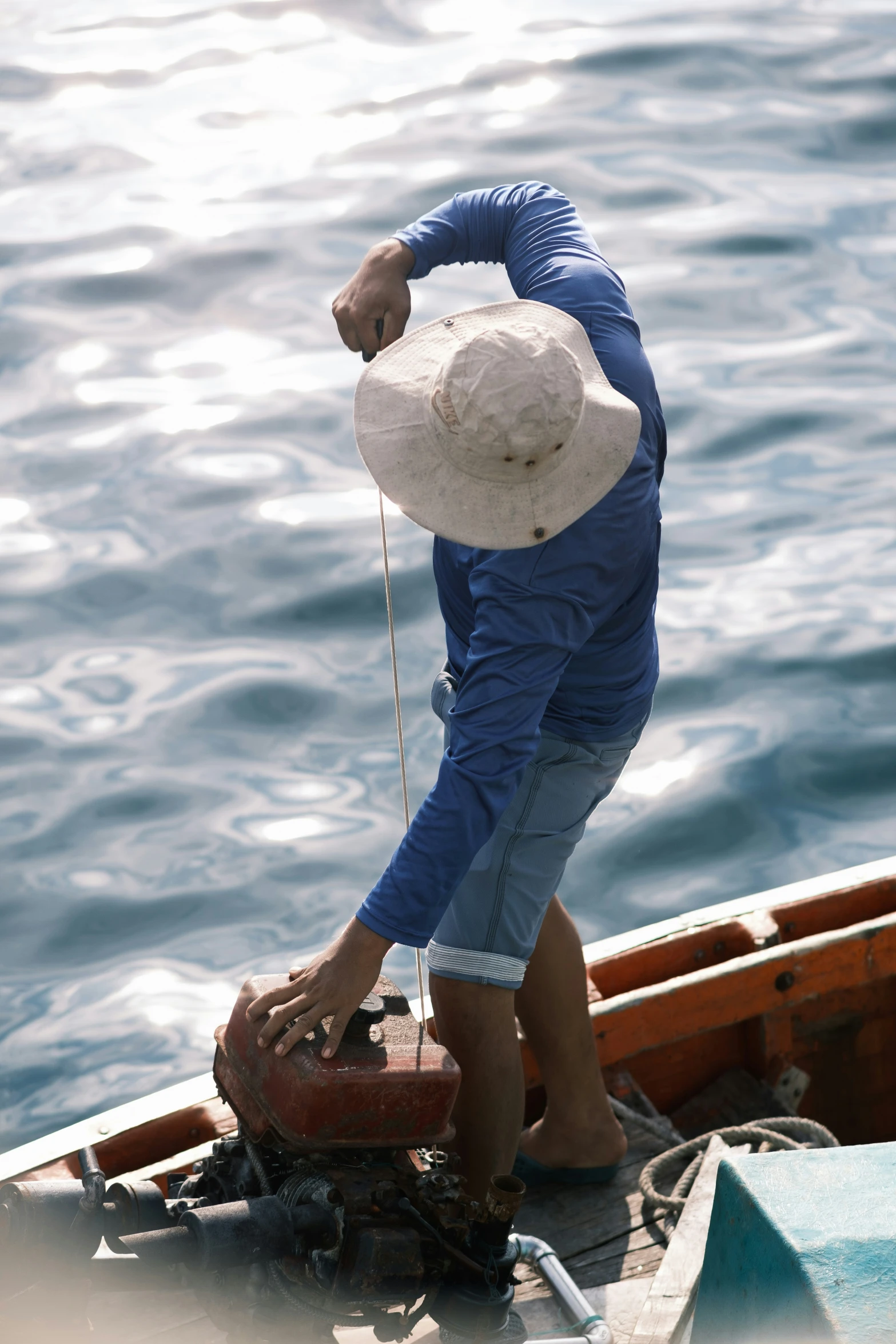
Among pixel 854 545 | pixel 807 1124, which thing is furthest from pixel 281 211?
pixel 807 1124

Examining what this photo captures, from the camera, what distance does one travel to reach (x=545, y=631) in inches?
97.7

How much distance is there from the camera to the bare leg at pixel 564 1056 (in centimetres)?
320

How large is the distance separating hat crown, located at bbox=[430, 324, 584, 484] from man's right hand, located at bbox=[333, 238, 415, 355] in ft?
1.89

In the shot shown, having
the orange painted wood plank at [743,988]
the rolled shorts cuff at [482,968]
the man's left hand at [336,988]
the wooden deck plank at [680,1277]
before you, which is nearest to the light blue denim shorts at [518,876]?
the rolled shorts cuff at [482,968]

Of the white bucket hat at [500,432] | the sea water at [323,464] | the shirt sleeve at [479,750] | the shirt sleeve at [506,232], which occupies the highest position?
the shirt sleeve at [506,232]

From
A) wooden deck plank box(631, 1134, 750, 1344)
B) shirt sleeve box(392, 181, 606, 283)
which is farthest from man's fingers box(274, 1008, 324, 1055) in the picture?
shirt sleeve box(392, 181, 606, 283)

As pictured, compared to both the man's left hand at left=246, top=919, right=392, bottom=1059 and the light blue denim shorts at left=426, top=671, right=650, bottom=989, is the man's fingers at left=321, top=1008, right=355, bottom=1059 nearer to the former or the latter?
the man's left hand at left=246, top=919, right=392, bottom=1059

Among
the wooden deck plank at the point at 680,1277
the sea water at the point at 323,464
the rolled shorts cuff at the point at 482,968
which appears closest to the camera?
the wooden deck plank at the point at 680,1277

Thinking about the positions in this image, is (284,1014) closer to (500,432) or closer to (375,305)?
(500,432)

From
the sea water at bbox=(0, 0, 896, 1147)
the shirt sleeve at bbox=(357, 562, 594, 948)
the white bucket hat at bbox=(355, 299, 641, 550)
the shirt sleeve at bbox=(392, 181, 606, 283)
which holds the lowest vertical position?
the sea water at bbox=(0, 0, 896, 1147)

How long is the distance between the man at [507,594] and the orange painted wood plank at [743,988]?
0.43 metres

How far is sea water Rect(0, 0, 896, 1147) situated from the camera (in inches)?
229

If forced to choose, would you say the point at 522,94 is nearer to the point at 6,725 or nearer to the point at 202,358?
the point at 202,358

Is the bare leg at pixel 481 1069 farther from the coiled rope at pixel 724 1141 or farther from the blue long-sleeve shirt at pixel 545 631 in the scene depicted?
the coiled rope at pixel 724 1141
